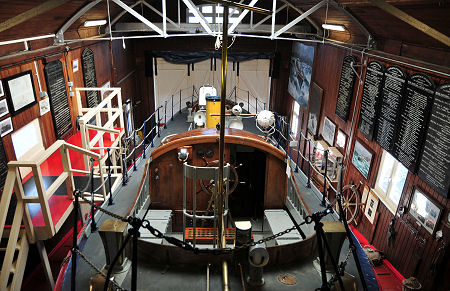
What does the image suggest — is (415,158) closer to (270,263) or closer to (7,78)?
(270,263)

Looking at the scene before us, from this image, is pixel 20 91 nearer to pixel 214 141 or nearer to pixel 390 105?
pixel 214 141

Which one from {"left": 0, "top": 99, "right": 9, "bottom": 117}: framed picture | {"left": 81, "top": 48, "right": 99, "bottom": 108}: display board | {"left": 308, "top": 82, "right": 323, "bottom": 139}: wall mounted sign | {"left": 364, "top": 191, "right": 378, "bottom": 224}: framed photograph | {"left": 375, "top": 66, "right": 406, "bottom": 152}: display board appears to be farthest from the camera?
{"left": 308, "top": 82, "right": 323, "bottom": 139}: wall mounted sign

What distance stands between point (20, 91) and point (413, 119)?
7.43m

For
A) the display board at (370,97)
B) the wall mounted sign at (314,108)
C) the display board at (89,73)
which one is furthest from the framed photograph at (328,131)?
the display board at (89,73)

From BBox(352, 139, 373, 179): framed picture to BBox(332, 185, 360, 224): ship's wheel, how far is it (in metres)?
0.54

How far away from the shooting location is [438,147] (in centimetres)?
530

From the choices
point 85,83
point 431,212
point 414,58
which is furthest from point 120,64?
point 431,212

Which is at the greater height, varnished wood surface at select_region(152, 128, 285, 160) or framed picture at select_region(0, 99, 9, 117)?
framed picture at select_region(0, 99, 9, 117)

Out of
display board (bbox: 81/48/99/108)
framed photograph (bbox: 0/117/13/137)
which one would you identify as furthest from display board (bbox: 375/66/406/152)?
display board (bbox: 81/48/99/108)

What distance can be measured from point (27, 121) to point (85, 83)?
2916 millimetres

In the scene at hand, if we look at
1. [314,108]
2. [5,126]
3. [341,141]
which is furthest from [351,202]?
[5,126]

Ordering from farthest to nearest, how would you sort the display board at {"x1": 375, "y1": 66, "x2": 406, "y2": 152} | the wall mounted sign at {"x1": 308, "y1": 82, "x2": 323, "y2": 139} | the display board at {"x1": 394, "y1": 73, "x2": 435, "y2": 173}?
the wall mounted sign at {"x1": 308, "y1": 82, "x2": 323, "y2": 139} < the display board at {"x1": 375, "y1": 66, "x2": 406, "y2": 152} < the display board at {"x1": 394, "y1": 73, "x2": 435, "y2": 173}

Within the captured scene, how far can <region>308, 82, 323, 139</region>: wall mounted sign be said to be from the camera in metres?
10.1

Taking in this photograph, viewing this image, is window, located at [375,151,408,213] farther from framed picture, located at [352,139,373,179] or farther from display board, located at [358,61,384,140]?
display board, located at [358,61,384,140]
